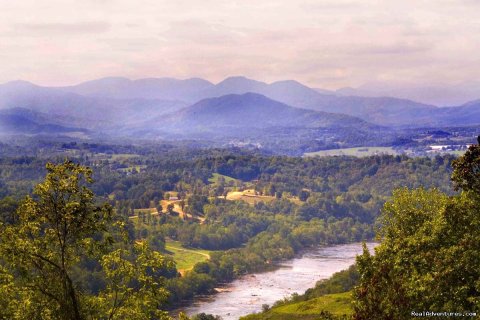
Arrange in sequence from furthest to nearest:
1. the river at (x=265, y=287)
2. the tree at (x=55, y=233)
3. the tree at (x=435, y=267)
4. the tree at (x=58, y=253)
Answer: the river at (x=265, y=287) < the tree at (x=435, y=267) < the tree at (x=58, y=253) < the tree at (x=55, y=233)

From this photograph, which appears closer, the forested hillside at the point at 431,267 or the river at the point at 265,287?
the forested hillside at the point at 431,267

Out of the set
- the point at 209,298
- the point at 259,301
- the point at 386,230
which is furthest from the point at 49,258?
the point at 209,298

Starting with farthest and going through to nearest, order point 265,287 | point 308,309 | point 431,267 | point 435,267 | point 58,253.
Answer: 1. point 265,287
2. point 308,309
3. point 431,267
4. point 435,267
5. point 58,253

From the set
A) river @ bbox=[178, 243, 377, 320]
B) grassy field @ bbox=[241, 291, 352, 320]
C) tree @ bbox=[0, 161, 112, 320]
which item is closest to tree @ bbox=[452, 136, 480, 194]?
tree @ bbox=[0, 161, 112, 320]

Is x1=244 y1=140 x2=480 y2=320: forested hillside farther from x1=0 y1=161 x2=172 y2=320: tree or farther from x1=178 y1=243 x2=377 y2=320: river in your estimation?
x1=178 y1=243 x2=377 y2=320: river

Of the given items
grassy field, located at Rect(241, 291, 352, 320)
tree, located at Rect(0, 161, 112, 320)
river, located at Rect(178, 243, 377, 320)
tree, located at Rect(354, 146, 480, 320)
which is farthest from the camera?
river, located at Rect(178, 243, 377, 320)

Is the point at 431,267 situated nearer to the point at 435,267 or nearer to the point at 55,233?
the point at 435,267

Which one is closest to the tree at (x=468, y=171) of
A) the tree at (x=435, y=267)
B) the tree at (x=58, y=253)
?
the tree at (x=435, y=267)

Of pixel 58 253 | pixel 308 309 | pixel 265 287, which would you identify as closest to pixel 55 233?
pixel 58 253

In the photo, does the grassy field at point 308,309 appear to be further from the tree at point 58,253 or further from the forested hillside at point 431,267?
the tree at point 58,253
